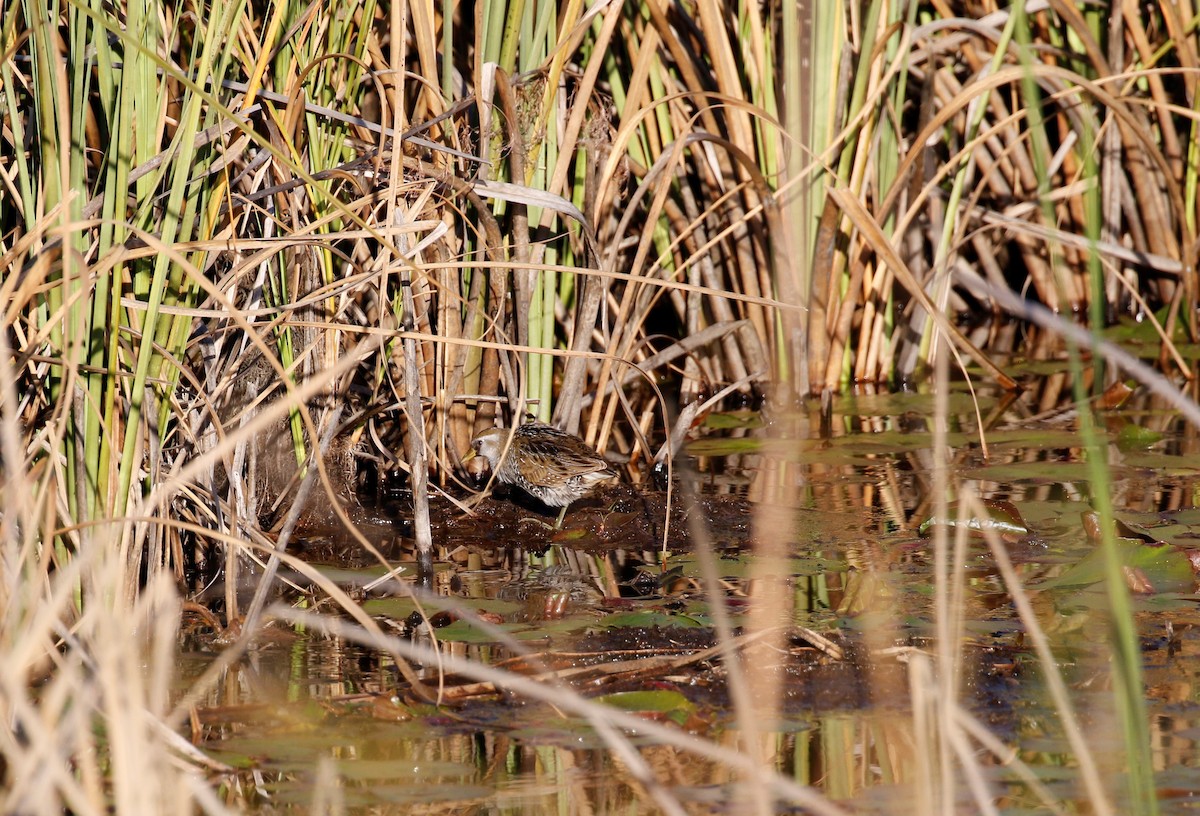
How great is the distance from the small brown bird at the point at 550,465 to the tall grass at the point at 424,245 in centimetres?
22

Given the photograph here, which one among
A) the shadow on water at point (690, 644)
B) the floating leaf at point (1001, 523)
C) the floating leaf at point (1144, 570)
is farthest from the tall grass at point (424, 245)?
the floating leaf at point (1144, 570)

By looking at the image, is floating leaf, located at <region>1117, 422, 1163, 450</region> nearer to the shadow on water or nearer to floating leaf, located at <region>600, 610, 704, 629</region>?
the shadow on water

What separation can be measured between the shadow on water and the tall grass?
17 centimetres

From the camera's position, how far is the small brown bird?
4.74 metres

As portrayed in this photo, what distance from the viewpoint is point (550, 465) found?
187 inches

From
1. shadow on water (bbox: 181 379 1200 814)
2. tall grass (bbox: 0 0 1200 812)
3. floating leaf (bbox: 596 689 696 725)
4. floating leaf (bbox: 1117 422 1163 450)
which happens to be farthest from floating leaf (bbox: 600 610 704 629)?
floating leaf (bbox: 1117 422 1163 450)

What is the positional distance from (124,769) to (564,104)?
12.0 ft

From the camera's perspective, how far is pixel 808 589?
13.1 ft

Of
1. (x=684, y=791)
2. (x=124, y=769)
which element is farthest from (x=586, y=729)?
(x=124, y=769)

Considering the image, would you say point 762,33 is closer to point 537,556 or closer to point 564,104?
point 564,104

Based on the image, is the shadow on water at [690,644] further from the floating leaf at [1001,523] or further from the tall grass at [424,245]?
the tall grass at [424,245]

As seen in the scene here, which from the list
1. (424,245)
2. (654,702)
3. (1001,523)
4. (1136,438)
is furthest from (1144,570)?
(424,245)

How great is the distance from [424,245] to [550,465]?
1195mm

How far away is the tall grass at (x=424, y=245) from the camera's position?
284 centimetres
